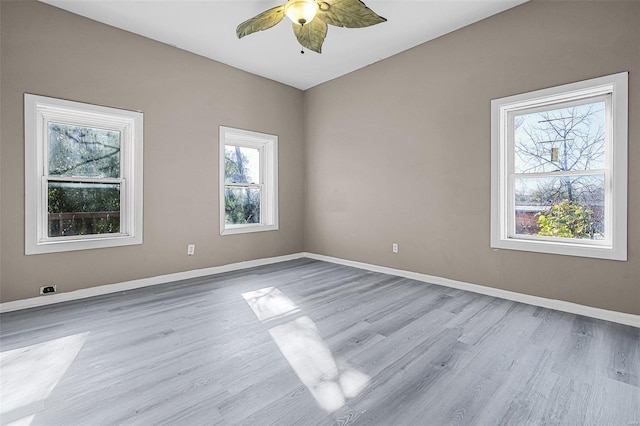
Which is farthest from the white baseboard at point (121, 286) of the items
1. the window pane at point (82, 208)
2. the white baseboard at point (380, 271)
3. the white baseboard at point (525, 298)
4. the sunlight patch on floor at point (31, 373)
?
the white baseboard at point (525, 298)

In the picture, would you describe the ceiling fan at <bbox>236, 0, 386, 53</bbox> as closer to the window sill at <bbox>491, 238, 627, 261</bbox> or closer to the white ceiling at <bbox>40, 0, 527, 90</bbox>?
the white ceiling at <bbox>40, 0, 527, 90</bbox>

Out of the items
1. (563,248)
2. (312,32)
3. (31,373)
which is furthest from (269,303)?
(563,248)

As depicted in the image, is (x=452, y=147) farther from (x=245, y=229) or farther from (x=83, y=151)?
(x=83, y=151)

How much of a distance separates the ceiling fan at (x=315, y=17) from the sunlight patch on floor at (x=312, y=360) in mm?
2431

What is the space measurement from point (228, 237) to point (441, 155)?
3.08 metres

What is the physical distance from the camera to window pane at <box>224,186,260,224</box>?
459 centimetres

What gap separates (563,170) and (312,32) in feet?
8.95

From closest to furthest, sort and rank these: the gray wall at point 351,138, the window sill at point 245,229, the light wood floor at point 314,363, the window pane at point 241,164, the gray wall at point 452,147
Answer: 1. the light wood floor at point 314,363
2. the gray wall at point 452,147
3. the gray wall at point 351,138
4. the window sill at point 245,229
5. the window pane at point 241,164

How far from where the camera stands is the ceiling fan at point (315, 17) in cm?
232

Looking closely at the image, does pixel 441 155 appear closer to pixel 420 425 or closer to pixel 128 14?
pixel 420 425

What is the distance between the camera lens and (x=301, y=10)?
2.29 meters

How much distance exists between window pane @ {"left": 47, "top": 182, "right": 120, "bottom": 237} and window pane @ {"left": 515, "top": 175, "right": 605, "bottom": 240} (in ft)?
14.9

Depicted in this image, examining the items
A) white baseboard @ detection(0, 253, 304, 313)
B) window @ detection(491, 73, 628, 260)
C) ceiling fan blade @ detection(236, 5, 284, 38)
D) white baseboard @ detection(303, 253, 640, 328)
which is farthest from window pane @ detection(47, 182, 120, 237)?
window @ detection(491, 73, 628, 260)

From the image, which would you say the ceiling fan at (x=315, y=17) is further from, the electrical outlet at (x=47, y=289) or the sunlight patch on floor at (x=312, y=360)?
the electrical outlet at (x=47, y=289)
